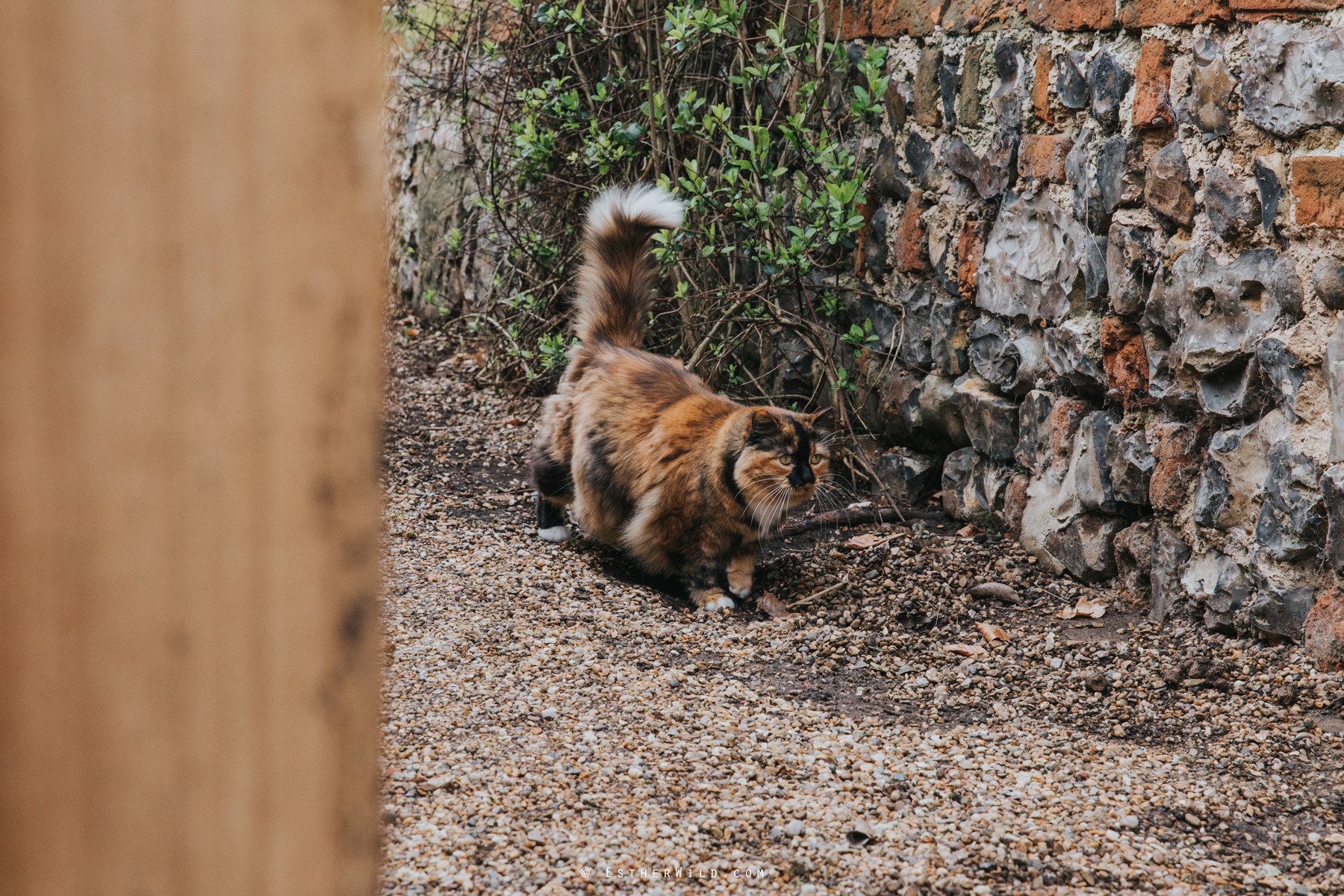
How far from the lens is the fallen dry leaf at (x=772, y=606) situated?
337cm

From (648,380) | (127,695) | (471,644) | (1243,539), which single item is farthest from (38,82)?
(648,380)

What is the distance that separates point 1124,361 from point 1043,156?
68 cm

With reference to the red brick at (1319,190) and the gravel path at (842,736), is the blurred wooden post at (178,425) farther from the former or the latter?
the red brick at (1319,190)

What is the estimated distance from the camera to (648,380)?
3.80 m

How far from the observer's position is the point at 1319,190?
230cm

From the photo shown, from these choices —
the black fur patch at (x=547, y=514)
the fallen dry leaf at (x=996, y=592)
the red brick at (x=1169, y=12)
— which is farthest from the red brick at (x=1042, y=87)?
the black fur patch at (x=547, y=514)

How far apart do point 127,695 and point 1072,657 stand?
267cm

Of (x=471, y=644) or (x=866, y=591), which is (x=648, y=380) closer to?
(x=866, y=591)

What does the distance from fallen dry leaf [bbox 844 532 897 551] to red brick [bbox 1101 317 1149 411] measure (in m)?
0.98

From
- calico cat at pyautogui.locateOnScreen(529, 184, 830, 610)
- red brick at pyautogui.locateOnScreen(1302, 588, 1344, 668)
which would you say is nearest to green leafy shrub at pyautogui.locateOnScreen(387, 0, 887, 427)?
calico cat at pyautogui.locateOnScreen(529, 184, 830, 610)

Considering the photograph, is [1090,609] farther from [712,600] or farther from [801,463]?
[712,600]

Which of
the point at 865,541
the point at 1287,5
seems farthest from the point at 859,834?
the point at 1287,5

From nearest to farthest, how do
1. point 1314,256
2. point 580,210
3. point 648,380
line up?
point 1314,256
point 648,380
point 580,210

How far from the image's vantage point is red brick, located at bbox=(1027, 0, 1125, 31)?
2861 mm
